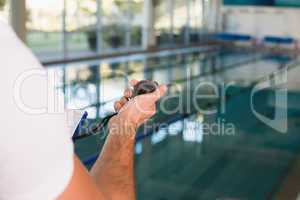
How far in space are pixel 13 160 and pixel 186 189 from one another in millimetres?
3430

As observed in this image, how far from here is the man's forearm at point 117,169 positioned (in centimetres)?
108

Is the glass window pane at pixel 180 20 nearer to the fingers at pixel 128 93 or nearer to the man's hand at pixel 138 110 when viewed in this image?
the fingers at pixel 128 93

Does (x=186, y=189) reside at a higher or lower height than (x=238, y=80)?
lower

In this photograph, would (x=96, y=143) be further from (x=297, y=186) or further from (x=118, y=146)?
(x=118, y=146)

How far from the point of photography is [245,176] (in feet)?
14.4

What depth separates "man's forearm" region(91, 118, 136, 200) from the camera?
42.6 inches

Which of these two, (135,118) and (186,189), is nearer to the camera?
(135,118)

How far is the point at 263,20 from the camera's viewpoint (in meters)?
23.4

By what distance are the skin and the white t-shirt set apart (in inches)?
8.7

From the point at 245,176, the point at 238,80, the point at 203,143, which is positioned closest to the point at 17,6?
the point at 238,80

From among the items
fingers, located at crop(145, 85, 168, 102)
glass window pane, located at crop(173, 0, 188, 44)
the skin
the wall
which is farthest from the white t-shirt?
the wall

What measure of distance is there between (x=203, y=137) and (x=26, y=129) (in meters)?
5.13

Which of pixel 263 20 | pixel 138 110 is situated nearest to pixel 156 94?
pixel 138 110

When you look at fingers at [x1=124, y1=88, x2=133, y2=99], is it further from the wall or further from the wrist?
the wall
